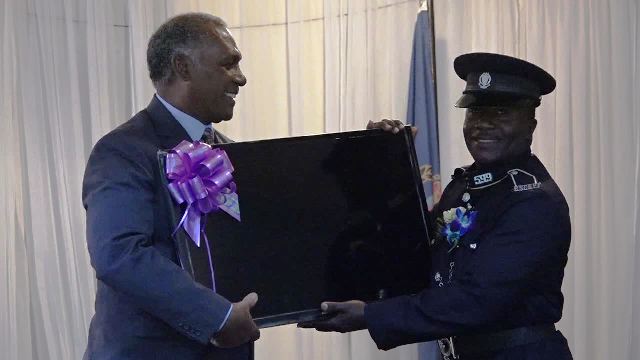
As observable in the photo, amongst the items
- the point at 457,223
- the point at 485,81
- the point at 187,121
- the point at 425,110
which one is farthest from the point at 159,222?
the point at 425,110

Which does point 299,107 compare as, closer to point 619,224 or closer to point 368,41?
point 368,41

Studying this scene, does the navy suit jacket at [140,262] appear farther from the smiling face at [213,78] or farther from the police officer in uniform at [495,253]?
the police officer in uniform at [495,253]

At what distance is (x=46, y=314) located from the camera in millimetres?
4195

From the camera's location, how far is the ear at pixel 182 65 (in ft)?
7.91

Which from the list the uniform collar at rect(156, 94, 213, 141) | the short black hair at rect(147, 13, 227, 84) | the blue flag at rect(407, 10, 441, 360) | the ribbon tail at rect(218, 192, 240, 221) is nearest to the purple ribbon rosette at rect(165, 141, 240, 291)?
the ribbon tail at rect(218, 192, 240, 221)

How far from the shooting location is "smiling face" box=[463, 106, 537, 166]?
2520 mm

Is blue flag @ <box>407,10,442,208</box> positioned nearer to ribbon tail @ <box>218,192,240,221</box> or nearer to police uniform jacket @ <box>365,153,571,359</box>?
police uniform jacket @ <box>365,153,571,359</box>

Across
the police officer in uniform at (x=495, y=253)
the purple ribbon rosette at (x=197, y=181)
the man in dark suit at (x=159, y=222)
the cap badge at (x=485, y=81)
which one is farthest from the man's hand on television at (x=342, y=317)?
the cap badge at (x=485, y=81)

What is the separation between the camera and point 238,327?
7.23ft

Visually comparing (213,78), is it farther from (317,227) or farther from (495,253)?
(495,253)

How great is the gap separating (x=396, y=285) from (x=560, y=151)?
4.78 ft

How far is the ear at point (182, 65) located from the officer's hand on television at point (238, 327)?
599 mm

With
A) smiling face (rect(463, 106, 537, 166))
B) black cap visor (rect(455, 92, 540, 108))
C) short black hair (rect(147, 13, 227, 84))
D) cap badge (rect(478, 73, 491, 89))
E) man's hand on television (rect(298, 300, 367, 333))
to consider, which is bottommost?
man's hand on television (rect(298, 300, 367, 333))

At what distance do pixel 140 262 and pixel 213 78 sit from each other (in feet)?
1.81
